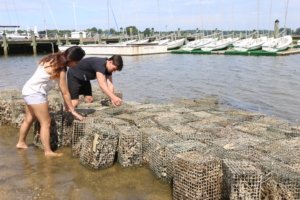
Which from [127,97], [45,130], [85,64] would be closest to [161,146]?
[45,130]

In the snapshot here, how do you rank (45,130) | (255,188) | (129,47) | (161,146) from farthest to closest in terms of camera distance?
(129,47), (45,130), (161,146), (255,188)

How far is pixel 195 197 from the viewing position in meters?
4.09

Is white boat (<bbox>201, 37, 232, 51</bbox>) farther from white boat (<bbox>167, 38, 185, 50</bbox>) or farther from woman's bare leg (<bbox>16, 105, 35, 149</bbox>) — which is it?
woman's bare leg (<bbox>16, 105, 35, 149</bbox>)

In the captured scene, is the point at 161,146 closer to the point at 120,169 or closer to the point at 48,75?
the point at 120,169

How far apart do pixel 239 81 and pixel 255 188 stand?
15.2m

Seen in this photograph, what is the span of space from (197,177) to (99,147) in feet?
5.53

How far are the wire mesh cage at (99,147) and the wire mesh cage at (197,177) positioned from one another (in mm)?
1298

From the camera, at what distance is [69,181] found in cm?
489

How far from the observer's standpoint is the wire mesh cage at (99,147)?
517cm

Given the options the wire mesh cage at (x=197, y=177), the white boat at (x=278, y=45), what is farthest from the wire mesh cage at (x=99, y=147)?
the white boat at (x=278, y=45)

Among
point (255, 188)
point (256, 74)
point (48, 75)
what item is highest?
point (48, 75)

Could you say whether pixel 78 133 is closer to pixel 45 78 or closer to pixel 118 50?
pixel 45 78

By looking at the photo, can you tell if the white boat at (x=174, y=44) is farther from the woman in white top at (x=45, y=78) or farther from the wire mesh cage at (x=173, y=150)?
the wire mesh cage at (x=173, y=150)

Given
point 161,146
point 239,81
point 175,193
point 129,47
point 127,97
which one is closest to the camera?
point 175,193
